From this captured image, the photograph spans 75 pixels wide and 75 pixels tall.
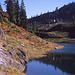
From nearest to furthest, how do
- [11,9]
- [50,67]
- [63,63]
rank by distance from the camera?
[50,67]
[63,63]
[11,9]

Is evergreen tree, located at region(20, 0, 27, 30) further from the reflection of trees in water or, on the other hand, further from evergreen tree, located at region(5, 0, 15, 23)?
the reflection of trees in water

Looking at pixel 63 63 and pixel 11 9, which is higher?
pixel 11 9

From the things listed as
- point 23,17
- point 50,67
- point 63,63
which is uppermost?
point 23,17

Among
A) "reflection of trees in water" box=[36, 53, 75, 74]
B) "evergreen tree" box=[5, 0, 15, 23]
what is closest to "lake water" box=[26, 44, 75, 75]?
"reflection of trees in water" box=[36, 53, 75, 74]

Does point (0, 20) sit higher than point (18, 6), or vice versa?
point (18, 6)

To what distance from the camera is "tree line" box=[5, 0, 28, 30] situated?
248 feet

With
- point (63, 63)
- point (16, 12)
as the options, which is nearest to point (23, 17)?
point (16, 12)

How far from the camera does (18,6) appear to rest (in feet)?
267

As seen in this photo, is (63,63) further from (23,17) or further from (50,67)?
(23,17)

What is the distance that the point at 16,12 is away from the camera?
8119cm

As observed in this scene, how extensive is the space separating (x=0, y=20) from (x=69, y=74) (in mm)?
42697

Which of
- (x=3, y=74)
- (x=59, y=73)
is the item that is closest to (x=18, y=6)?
(x=59, y=73)

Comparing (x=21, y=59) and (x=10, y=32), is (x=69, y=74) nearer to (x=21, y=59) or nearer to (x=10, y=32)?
(x=21, y=59)


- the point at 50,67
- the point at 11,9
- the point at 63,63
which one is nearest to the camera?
the point at 50,67
